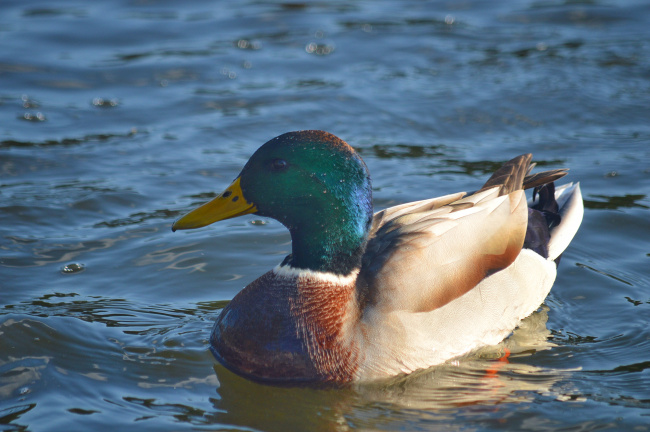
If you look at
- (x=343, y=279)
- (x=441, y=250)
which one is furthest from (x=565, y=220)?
(x=343, y=279)

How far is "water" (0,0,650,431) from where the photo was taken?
479 centimetres

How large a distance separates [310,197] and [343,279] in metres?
0.52

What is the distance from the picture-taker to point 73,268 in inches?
250

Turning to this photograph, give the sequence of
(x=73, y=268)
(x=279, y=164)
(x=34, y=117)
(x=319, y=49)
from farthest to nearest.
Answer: (x=319, y=49) < (x=34, y=117) < (x=73, y=268) < (x=279, y=164)

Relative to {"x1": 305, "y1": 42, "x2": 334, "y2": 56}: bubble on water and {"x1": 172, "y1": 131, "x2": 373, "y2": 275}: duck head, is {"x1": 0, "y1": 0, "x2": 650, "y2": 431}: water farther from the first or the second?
{"x1": 172, "y1": 131, "x2": 373, "y2": 275}: duck head

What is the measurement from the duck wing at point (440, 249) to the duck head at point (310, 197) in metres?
0.22

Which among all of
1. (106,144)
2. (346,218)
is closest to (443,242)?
(346,218)

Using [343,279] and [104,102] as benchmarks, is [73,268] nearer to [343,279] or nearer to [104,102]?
[343,279]

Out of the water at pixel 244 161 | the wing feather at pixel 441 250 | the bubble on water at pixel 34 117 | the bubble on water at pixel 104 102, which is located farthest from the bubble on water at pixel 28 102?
the wing feather at pixel 441 250

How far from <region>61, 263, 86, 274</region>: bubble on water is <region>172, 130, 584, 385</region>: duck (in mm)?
1636

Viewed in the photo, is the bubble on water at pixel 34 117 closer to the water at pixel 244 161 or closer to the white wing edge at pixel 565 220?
the water at pixel 244 161

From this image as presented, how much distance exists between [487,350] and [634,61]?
6193 mm

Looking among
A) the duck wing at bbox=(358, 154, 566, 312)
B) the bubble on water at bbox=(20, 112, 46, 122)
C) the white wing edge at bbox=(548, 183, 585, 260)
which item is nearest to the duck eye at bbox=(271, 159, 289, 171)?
the duck wing at bbox=(358, 154, 566, 312)

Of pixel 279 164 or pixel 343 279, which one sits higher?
pixel 279 164
